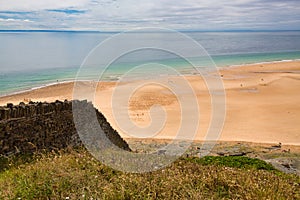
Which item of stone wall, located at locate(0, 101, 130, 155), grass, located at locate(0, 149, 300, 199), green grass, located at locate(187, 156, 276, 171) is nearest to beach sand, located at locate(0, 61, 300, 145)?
green grass, located at locate(187, 156, 276, 171)

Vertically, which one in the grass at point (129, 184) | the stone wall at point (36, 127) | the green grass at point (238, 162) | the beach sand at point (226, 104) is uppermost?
the grass at point (129, 184)

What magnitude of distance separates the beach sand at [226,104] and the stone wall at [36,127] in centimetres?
753

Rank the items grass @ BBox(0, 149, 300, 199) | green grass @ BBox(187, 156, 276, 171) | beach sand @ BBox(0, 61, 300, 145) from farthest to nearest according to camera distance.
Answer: beach sand @ BBox(0, 61, 300, 145) → green grass @ BBox(187, 156, 276, 171) → grass @ BBox(0, 149, 300, 199)

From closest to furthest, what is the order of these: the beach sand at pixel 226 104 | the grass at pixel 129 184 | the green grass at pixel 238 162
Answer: the grass at pixel 129 184 → the green grass at pixel 238 162 → the beach sand at pixel 226 104

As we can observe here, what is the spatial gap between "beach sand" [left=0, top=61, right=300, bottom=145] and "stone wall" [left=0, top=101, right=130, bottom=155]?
753 cm

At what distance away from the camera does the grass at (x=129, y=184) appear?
5.61 m

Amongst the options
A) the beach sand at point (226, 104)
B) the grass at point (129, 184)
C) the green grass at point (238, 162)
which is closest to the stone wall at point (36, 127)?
the grass at point (129, 184)

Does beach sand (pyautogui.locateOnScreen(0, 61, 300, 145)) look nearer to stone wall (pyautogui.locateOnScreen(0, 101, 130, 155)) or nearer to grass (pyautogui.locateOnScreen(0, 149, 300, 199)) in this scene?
stone wall (pyautogui.locateOnScreen(0, 101, 130, 155))

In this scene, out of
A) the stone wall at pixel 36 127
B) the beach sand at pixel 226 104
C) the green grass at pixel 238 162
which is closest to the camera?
the stone wall at pixel 36 127

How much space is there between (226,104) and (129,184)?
2372 centimetres

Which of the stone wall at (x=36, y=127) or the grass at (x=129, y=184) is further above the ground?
the grass at (x=129, y=184)

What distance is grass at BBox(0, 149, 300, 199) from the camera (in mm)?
5605

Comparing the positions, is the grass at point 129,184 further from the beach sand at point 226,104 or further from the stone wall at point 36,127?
the beach sand at point 226,104

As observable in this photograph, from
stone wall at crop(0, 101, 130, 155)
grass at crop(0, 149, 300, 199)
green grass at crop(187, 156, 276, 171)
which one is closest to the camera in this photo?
grass at crop(0, 149, 300, 199)
